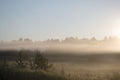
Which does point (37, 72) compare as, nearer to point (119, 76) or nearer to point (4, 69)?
point (4, 69)

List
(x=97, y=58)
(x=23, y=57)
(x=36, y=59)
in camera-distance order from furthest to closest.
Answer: (x=97, y=58) < (x=23, y=57) < (x=36, y=59)

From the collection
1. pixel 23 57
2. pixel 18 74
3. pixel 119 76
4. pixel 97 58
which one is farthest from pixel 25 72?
pixel 97 58

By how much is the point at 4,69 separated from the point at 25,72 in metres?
Answer: 2.70

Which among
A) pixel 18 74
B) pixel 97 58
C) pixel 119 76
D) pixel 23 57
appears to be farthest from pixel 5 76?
pixel 97 58

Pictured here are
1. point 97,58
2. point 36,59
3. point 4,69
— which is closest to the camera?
point 4,69

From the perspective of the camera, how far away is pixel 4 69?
40.9 m

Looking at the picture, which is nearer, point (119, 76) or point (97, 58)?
point (119, 76)

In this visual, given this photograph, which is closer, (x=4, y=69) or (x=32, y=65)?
(x=4, y=69)

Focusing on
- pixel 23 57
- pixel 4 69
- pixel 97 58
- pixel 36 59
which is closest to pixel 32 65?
pixel 36 59

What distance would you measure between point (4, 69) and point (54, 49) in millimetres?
97195

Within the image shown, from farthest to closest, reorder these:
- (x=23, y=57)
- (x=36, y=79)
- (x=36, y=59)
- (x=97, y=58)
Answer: (x=97, y=58), (x=23, y=57), (x=36, y=59), (x=36, y=79)

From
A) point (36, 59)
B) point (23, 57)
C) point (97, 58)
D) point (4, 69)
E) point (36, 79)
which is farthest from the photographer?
point (97, 58)

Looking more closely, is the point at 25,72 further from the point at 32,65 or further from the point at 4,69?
the point at 32,65

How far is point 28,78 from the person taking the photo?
3856 centimetres
